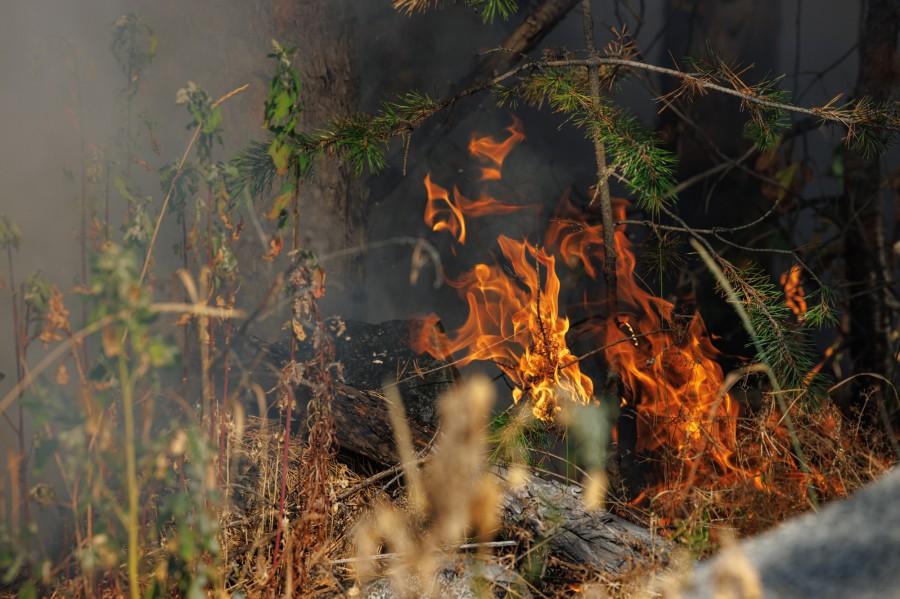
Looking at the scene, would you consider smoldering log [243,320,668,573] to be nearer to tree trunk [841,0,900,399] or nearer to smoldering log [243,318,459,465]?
smoldering log [243,318,459,465]

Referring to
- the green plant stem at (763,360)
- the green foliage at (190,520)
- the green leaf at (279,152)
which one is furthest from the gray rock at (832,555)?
the green leaf at (279,152)

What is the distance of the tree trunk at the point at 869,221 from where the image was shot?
12.4ft

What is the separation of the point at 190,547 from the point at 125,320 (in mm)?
410

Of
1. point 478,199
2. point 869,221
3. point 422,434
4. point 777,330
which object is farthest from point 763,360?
point 478,199

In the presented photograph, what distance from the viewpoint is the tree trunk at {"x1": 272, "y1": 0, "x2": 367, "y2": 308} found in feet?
11.2

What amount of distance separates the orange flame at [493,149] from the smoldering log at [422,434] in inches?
46.6

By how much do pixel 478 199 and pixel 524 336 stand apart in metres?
1.18

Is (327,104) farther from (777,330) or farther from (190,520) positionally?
(190,520)

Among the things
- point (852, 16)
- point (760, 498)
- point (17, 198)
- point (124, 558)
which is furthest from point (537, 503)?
point (852, 16)

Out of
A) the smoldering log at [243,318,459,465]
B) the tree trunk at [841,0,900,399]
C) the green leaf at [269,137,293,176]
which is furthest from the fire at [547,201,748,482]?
the green leaf at [269,137,293,176]

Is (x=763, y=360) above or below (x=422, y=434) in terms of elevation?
above

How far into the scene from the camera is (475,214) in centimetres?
412

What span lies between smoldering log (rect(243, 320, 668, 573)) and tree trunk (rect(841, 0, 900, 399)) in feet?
6.48

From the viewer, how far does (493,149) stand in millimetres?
Answer: 4160
